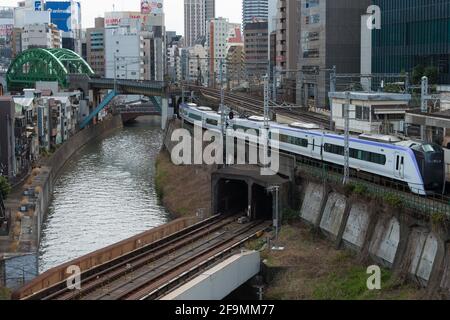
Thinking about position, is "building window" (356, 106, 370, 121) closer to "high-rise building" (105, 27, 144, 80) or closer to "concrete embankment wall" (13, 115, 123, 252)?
"concrete embankment wall" (13, 115, 123, 252)

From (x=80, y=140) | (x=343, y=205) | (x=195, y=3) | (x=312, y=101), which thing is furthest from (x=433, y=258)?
(x=195, y=3)

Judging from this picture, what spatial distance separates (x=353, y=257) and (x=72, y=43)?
84.1 m

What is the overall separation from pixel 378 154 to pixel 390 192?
225 cm

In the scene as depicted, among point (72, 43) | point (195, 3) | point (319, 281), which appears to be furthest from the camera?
point (195, 3)

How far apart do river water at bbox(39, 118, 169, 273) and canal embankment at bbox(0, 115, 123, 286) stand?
52cm

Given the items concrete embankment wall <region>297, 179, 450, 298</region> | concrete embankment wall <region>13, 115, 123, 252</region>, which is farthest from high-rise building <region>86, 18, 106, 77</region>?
concrete embankment wall <region>297, 179, 450, 298</region>

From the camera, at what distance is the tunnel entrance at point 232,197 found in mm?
22453

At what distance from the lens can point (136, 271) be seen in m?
16.2

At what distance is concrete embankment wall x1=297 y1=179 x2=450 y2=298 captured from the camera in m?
14.2

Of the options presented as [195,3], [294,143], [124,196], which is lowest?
[124,196]

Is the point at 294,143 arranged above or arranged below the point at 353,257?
above

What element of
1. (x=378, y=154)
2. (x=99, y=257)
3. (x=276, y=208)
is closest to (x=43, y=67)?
(x=276, y=208)

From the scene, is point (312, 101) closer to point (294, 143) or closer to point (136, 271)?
point (294, 143)

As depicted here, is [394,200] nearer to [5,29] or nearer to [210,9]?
[5,29]
